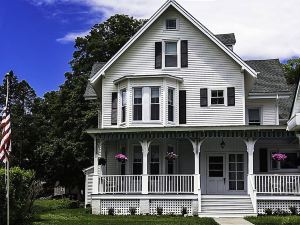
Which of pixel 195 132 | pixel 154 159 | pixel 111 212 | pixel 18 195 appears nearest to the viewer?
pixel 18 195

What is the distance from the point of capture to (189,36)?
99.9ft

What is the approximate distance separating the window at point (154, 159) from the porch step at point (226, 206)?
383 centimetres

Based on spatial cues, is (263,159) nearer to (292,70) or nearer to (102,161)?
(102,161)

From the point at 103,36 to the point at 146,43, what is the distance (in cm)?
1890

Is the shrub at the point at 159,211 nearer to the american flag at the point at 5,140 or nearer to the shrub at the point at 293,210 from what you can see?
the shrub at the point at 293,210

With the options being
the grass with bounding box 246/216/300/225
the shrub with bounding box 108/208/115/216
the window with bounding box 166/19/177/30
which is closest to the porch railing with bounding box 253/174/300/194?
the grass with bounding box 246/216/300/225

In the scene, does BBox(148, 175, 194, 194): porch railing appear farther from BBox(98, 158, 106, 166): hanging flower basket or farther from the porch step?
BBox(98, 158, 106, 166): hanging flower basket

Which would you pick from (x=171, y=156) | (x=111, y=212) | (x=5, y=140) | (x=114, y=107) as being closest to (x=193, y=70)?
(x=114, y=107)

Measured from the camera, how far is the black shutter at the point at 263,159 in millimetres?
30234

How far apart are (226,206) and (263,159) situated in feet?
17.6

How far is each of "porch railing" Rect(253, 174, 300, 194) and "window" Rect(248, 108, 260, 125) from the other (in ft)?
14.8

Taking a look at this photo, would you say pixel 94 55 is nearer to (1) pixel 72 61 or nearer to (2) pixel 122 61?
(1) pixel 72 61

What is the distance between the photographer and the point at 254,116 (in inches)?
1251

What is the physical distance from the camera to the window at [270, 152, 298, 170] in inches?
1193
